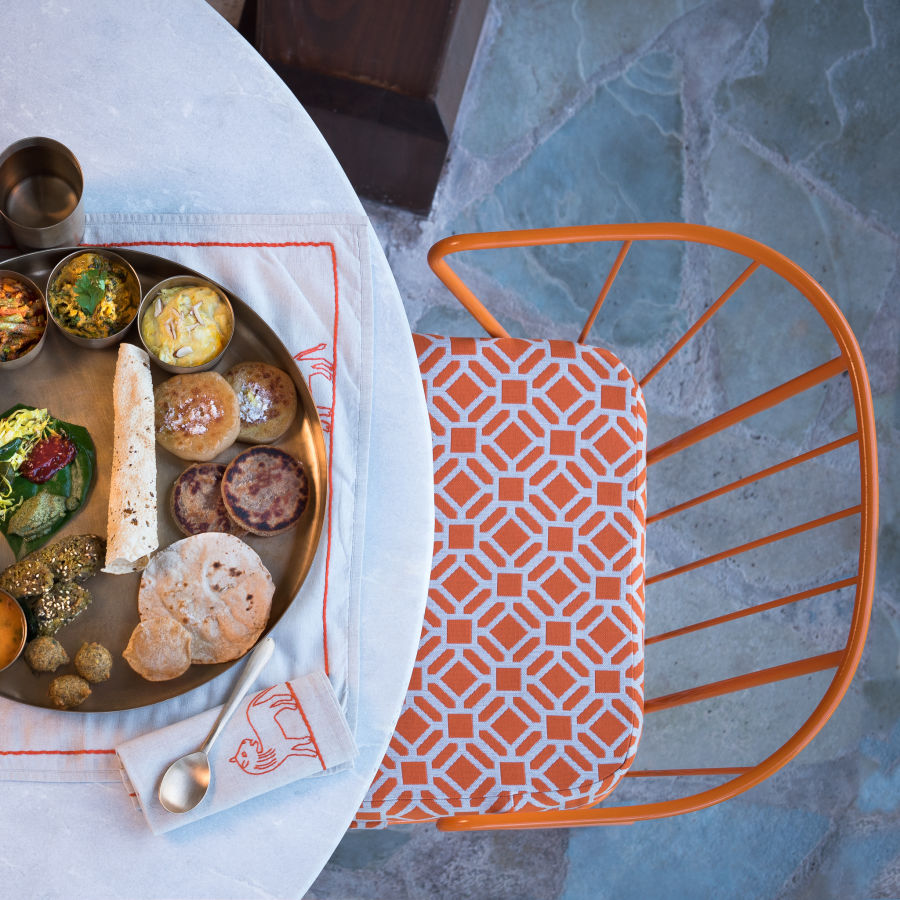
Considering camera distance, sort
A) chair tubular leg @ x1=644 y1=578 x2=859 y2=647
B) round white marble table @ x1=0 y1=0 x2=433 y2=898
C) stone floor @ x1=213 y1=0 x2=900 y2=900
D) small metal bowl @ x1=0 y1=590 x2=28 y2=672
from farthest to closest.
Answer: stone floor @ x1=213 y1=0 x2=900 y2=900, chair tubular leg @ x1=644 y1=578 x2=859 y2=647, round white marble table @ x1=0 y1=0 x2=433 y2=898, small metal bowl @ x1=0 y1=590 x2=28 y2=672

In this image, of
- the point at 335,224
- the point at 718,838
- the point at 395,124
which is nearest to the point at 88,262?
the point at 335,224

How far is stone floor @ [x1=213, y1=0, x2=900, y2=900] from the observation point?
2.17m

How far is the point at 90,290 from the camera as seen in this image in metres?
1.10

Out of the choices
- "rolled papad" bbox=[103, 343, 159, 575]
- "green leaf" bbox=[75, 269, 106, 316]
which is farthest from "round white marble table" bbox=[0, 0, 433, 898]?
"rolled papad" bbox=[103, 343, 159, 575]

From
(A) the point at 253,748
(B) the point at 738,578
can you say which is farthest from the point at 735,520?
(A) the point at 253,748

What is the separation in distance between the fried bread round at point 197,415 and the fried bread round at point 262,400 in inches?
0.6

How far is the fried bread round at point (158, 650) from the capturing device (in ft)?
3.47

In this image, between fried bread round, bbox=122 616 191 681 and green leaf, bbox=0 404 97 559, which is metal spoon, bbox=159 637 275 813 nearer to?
fried bread round, bbox=122 616 191 681

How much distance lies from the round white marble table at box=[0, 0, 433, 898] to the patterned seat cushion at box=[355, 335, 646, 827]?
305 millimetres

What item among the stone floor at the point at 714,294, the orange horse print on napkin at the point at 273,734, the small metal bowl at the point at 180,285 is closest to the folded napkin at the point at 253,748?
the orange horse print on napkin at the point at 273,734

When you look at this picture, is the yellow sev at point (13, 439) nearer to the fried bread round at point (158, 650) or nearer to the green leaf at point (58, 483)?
the green leaf at point (58, 483)

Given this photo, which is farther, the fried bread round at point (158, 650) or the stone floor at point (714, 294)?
the stone floor at point (714, 294)

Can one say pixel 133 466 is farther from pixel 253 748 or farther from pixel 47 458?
pixel 253 748

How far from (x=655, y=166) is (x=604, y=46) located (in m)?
0.35
